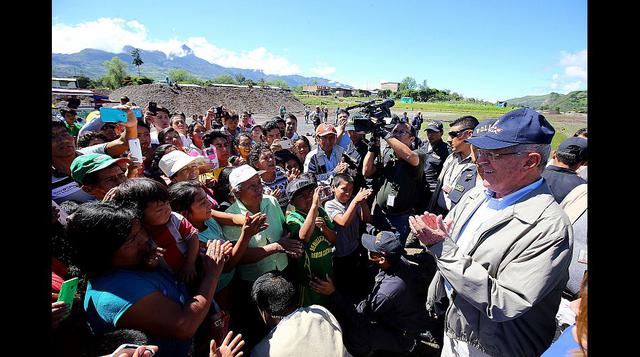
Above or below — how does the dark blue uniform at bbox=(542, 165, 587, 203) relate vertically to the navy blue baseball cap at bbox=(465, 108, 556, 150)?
below

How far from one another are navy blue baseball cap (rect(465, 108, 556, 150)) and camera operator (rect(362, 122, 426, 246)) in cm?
188

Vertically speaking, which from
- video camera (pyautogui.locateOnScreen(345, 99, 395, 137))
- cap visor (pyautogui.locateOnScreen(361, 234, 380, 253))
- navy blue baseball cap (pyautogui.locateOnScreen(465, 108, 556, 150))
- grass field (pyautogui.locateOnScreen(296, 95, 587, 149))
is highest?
grass field (pyautogui.locateOnScreen(296, 95, 587, 149))

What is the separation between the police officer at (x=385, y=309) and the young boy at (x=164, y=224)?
42.6 inches

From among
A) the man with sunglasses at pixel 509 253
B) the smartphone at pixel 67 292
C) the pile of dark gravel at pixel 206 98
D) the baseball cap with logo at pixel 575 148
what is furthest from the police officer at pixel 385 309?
the pile of dark gravel at pixel 206 98

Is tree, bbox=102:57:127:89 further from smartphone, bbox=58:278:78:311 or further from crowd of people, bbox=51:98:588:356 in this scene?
smartphone, bbox=58:278:78:311

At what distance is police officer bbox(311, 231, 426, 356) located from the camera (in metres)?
2.69

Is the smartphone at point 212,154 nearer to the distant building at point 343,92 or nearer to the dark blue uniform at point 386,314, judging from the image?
the dark blue uniform at point 386,314

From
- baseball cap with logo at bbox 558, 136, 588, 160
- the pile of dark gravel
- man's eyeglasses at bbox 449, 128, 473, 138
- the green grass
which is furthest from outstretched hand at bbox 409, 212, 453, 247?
the green grass

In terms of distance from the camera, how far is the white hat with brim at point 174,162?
318 cm

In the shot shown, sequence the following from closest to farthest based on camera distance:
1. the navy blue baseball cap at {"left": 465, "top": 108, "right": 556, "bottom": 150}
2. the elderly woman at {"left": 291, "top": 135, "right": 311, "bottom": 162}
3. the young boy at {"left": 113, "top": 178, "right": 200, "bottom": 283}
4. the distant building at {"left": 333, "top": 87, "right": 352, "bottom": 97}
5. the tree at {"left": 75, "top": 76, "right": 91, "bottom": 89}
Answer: the navy blue baseball cap at {"left": 465, "top": 108, "right": 556, "bottom": 150}
the young boy at {"left": 113, "top": 178, "right": 200, "bottom": 283}
the elderly woman at {"left": 291, "top": 135, "right": 311, "bottom": 162}
the tree at {"left": 75, "top": 76, "right": 91, "bottom": 89}
the distant building at {"left": 333, "top": 87, "right": 352, "bottom": 97}

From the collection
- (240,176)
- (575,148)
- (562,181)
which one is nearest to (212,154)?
(240,176)

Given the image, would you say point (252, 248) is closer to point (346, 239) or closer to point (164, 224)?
point (164, 224)

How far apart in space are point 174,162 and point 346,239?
6.58 ft

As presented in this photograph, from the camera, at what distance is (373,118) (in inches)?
169
